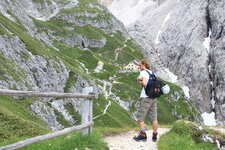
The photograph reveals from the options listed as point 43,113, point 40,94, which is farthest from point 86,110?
point 43,113

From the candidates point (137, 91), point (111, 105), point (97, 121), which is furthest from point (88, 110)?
point (137, 91)

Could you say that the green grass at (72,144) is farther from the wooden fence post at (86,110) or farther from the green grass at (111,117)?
the green grass at (111,117)

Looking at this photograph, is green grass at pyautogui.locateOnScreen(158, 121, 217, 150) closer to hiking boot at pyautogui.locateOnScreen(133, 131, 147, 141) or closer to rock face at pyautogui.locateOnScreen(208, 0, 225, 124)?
hiking boot at pyautogui.locateOnScreen(133, 131, 147, 141)

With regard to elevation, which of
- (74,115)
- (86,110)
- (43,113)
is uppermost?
(86,110)

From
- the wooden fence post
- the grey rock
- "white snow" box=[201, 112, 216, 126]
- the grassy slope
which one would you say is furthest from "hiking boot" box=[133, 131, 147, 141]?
"white snow" box=[201, 112, 216, 126]

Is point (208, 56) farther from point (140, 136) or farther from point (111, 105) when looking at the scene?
point (140, 136)

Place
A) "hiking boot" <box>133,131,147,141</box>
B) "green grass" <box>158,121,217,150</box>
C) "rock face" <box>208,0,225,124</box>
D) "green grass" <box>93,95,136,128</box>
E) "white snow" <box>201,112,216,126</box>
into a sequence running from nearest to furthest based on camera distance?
"green grass" <box>158,121,217,150</box>, "hiking boot" <box>133,131,147,141</box>, "green grass" <box>93,95,136,128</box>, "rock face" <box>208,0,225,124</box>, "white snow" <box>201,112,216,126</box>

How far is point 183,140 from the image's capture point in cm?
2166

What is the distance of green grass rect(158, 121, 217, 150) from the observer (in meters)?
20.8

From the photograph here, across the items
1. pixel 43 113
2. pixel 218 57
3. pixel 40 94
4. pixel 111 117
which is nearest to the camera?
pixel 40 94

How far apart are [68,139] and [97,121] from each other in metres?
93.3

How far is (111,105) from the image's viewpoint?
134250mm

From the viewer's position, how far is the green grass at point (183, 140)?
20.8m

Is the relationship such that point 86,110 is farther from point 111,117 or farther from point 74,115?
point 111,117
